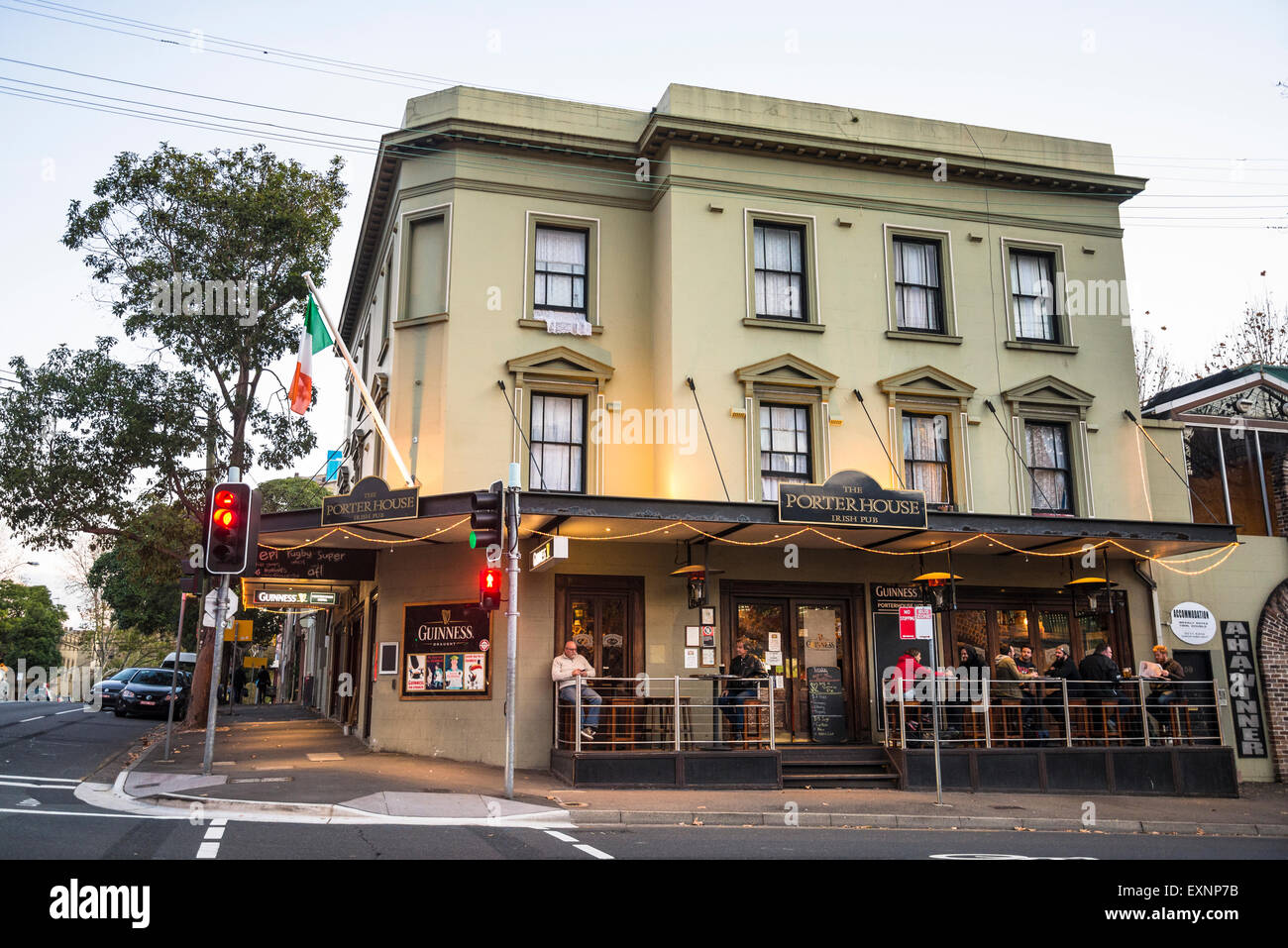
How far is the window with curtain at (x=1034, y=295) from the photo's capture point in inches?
854

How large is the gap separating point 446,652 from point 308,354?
613cm

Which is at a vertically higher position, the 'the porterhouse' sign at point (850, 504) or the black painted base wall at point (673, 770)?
the 'the porterhouse' sign at point (850, 504)

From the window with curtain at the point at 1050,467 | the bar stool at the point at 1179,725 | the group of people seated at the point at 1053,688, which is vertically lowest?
the bar stool at the point at 1179,725

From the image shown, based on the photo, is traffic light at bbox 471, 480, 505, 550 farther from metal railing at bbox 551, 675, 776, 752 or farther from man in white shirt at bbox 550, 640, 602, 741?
man in white shirt at bbox 550, 640, 602, 741

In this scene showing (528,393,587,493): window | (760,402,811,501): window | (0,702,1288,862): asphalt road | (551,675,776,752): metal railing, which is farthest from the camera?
(760,402,811,501): window

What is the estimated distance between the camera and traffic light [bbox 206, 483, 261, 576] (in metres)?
14.0

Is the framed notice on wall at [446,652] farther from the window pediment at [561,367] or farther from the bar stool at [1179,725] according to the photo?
the bar stool at [1179,725]

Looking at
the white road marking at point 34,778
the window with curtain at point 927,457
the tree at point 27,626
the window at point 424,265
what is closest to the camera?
the white road marking at point 34,778

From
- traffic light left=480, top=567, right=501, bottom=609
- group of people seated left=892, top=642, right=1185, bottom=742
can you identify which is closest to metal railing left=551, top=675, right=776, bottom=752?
group of people seated left=892, top=642, right=1185, bottom=742

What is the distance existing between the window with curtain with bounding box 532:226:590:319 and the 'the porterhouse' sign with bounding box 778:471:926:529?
246 inches

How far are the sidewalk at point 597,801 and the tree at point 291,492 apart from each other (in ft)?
95.8

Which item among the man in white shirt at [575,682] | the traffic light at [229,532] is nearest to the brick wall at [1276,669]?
the man in white shirt at [575,682]

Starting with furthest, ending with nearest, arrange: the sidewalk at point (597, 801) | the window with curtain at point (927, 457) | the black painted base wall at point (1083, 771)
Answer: the window with curtain at point (927, 457), the black painted base wall at point (1083, 771), the sidewalk at point (597, 801)

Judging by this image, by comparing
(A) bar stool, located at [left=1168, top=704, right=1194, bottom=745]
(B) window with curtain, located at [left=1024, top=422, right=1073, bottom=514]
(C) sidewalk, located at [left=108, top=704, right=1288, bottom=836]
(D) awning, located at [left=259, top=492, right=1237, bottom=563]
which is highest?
(B) window with curtain, located at [left=1024, top=422, right=1073, bottom=514]
